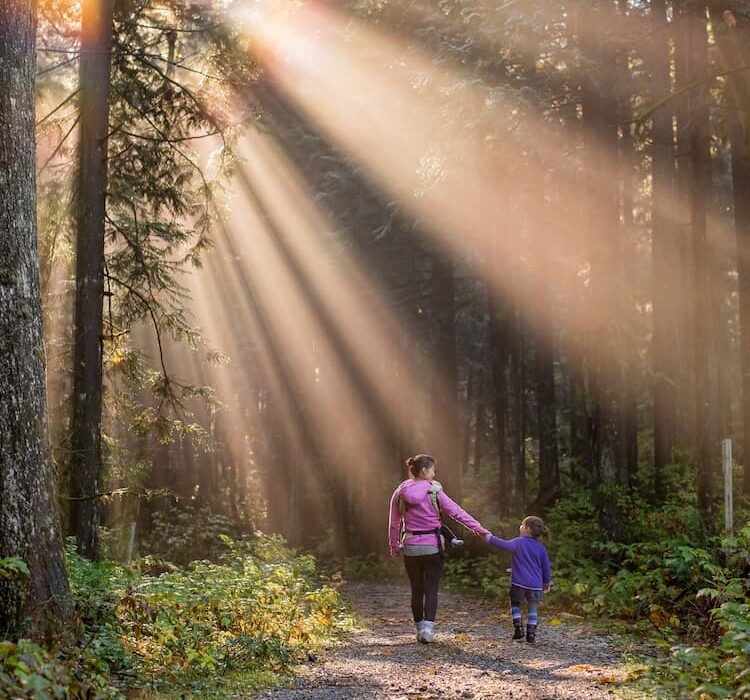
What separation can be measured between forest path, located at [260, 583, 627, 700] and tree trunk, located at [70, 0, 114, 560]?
4208mm

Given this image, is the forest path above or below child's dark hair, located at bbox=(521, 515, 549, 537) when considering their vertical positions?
below

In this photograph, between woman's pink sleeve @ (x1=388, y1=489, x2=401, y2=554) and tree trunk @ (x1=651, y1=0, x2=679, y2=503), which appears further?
tree trunk @ (x1=651, y1=0, x2=679, y2=503)

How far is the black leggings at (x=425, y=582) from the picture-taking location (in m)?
9.55

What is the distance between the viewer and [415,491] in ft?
31.6

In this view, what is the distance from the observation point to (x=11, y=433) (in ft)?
22.0

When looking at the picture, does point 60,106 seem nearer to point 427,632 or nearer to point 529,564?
point 427,632

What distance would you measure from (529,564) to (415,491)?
163 centimetres

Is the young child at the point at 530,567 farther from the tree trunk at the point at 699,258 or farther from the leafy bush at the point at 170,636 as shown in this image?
the tree trunk at the point at 699,258

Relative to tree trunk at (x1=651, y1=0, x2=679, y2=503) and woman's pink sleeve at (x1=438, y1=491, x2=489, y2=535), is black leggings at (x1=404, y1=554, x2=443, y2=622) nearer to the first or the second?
woman's pink sleeve at (x1=438, y1=491, x2=489, y2=535)

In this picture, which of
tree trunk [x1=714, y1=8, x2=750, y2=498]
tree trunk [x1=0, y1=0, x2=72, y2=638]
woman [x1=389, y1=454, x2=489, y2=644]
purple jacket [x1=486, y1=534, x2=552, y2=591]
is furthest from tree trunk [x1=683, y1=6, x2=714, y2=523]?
tree trunk [x1=0, y1=0, x2=72, y2=638]

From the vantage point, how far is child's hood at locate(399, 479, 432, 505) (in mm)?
9617

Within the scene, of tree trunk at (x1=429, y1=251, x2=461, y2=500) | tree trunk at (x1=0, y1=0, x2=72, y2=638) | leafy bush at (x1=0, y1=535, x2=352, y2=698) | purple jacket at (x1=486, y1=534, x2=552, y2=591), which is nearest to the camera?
leafy bush at (x1=0, y1=535, x2=352, y2=698)

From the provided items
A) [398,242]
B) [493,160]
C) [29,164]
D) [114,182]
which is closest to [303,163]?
[398,242]

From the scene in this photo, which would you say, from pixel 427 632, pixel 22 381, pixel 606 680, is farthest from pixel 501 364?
pixel 22 381
